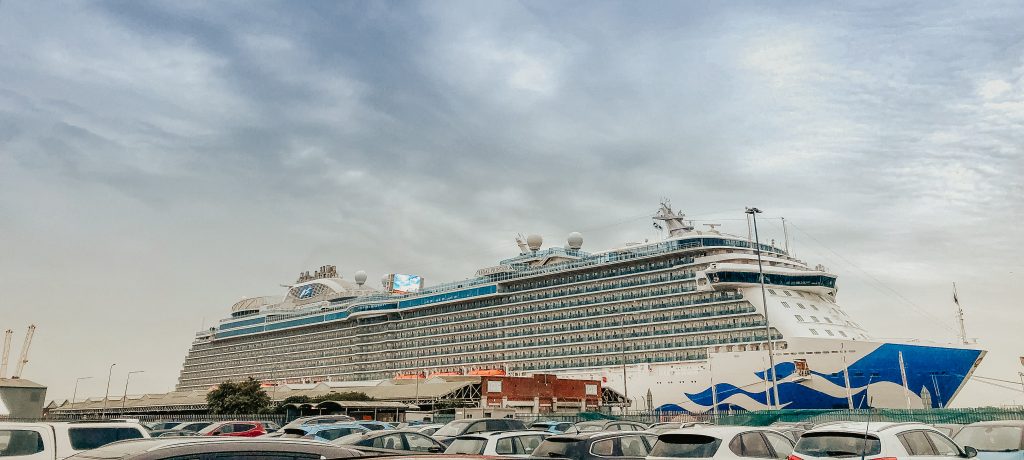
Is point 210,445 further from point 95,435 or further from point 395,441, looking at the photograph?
point 395,441

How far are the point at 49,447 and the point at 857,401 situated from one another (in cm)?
4915

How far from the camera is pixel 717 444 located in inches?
424

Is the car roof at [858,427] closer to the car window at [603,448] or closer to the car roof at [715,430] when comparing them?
the car roof at [715,430]

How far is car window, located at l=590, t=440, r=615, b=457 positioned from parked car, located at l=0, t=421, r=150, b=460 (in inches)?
301

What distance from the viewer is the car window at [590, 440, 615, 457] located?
12.5 metres

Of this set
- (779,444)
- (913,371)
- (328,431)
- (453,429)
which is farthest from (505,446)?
(913,371)

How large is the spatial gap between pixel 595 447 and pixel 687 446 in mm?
2085

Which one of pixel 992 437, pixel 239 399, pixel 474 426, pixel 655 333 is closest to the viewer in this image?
pixel 992 437

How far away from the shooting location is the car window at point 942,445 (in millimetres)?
10531

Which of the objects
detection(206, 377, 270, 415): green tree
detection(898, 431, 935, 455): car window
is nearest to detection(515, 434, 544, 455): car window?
detection(898, 431, 935, 455): car window

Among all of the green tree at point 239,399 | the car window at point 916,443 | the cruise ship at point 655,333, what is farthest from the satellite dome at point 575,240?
the car window at point 916,443

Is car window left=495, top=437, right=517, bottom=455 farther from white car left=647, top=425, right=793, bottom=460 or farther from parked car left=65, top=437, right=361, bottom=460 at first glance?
parked car left=65, top=437, right=361, bottom=460

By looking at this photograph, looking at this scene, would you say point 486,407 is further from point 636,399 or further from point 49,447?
point 49,447

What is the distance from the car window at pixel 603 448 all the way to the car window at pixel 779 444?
2.73 m
